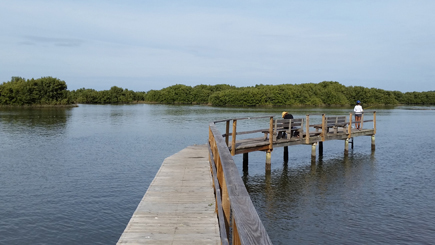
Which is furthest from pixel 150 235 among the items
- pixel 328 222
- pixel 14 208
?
pixel 14 208

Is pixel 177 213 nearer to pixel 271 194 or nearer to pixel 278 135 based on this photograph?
pixel 271 194

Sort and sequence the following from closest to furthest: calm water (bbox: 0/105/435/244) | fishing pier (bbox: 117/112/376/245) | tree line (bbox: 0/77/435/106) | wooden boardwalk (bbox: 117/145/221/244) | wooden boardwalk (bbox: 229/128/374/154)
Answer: fishing pier (bbox: 117/112/376/245)
wooden boardwalk (bbox: 117/145/221/244)
calm water (bbox: 0/105/435/244)
wooden boardwalk (bbox: 229/128/374/154)
tree line (bbox: 0/77/435/106)

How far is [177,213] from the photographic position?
23.7 feet

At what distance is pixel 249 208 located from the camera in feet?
9.99

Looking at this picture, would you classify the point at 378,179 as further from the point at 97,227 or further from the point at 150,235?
the point at 150,235

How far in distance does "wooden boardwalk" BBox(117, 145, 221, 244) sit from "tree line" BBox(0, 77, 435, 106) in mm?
113074

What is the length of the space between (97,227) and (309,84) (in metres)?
174

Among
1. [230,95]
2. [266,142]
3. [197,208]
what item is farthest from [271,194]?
[230,95]

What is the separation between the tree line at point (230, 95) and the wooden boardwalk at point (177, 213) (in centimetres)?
11307

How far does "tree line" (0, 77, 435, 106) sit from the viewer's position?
11312 centimetres

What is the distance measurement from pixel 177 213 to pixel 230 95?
150947 millimetres

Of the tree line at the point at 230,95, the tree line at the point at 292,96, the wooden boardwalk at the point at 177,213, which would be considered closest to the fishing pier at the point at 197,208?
the wooden boardwalk at the point at 177,213

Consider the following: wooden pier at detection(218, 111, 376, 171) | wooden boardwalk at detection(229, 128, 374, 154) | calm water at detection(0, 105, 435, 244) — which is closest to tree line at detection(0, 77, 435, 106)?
calm water at detection(0, 105, 435, 244)

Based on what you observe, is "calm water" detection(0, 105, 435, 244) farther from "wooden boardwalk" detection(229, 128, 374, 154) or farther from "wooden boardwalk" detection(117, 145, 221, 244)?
"wooden boardwalk" detection(117, 145, 221, 244)
